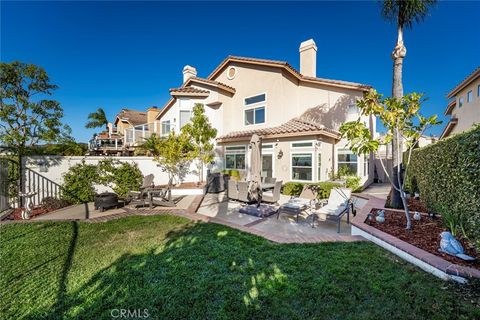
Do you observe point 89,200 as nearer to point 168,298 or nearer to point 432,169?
point 168,298

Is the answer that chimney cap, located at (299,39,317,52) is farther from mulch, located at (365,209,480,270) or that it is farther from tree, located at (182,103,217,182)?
mulch, located at (365,209,480,270)

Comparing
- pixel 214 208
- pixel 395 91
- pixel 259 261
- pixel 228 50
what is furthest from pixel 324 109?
pixel 259 261

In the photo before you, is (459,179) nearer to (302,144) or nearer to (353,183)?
(302,144)

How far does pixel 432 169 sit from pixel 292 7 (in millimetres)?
12570

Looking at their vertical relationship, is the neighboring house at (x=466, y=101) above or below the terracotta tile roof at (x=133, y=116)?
below

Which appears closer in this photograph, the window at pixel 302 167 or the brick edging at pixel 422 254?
the brick edging at pixel 422 254

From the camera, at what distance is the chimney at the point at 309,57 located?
16.5 metres

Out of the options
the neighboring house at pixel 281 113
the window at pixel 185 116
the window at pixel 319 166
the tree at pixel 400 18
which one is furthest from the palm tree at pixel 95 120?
the tree at pixel 400 18

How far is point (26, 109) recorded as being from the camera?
9.13m

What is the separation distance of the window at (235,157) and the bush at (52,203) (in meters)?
11.0

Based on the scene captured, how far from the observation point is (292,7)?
1353cm

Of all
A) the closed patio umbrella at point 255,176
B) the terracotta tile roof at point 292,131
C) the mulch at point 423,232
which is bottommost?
the mulch at point 423,232

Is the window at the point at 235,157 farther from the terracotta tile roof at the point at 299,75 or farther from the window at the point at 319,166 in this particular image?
the terracotta tile roof at the point at 299,75

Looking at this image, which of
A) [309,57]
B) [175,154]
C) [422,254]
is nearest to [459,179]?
[422,254]
